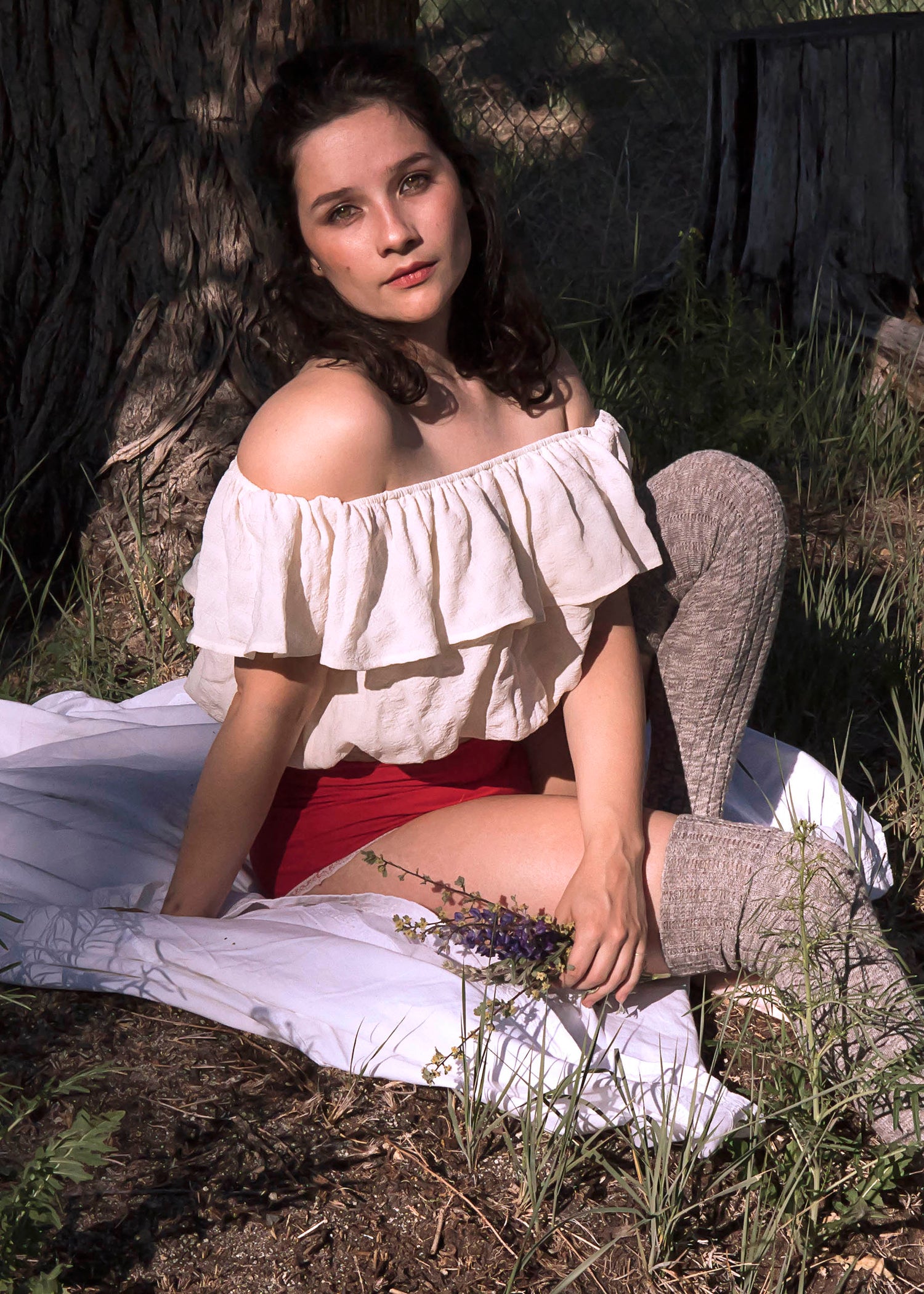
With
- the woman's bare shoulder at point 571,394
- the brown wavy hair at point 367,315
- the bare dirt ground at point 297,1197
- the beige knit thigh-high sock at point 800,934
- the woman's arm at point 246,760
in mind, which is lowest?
the bare dirt ground at point 297,1197

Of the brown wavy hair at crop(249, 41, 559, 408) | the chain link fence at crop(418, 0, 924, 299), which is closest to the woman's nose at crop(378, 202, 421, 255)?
the brown wavy hair at crop(249, 41, 559, 408)

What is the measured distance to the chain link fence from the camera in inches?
207

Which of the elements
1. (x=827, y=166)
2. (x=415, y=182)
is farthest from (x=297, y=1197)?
(x=827, y=166)

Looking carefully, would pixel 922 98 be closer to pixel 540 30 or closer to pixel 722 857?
pixel 722 857

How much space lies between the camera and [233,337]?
9.78ft

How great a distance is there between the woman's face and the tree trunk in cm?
229

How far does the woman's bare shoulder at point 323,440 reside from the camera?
5.59ft

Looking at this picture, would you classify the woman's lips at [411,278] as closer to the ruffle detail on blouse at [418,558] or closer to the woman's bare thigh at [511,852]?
the ruffle detail on blouse at [418,558]

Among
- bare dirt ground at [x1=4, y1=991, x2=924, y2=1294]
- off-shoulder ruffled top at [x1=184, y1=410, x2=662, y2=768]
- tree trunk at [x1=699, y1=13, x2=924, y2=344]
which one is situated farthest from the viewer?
tree trunk at [x1=699, y1=13, x2=924, y2=344]

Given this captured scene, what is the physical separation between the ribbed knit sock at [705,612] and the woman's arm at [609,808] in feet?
→ 0.27

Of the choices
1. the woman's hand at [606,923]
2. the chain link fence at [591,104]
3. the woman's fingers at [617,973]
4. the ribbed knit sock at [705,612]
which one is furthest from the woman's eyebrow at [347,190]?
the chain link fence at [591,104]

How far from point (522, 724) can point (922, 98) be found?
2.90 metres

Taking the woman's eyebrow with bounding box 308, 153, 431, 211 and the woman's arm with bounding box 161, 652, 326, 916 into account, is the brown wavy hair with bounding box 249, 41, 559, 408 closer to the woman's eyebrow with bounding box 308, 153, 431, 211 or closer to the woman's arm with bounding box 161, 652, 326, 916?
the woman's eyebrow with bounding box 308, 153, 431, 211

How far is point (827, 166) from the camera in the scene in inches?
153
